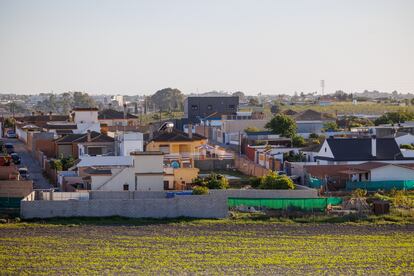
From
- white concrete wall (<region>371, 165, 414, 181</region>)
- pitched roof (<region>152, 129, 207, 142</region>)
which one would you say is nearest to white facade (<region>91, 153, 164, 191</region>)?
white concrete wall (<region>371, 165, 414, 181</region>)

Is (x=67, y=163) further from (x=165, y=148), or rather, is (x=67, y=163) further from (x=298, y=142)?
(x=298, y=142)

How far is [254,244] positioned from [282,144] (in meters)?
28.6

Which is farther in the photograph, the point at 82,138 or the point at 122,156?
the point at 82,138

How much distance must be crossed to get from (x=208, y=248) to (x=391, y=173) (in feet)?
53.5

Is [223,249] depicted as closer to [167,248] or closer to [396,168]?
[167,248]

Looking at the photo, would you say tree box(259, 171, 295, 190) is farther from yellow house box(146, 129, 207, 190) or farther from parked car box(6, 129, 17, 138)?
parked car box(6, 129, 17, 138)

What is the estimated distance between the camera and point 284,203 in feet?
102

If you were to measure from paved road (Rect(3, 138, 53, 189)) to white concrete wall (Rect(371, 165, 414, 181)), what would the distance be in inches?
604

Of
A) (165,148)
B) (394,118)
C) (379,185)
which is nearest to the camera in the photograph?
(379,185)

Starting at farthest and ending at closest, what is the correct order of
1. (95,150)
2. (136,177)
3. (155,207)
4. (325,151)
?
(95,150) < (325,151) < (136,177) < (155,207)

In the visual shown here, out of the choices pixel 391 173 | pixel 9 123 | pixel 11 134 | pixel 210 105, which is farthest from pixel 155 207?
pixel 210 105

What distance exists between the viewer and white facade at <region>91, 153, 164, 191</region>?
34438 millimetres

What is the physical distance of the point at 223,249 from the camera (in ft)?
80.7

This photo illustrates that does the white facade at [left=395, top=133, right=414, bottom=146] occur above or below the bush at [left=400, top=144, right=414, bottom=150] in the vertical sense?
above
